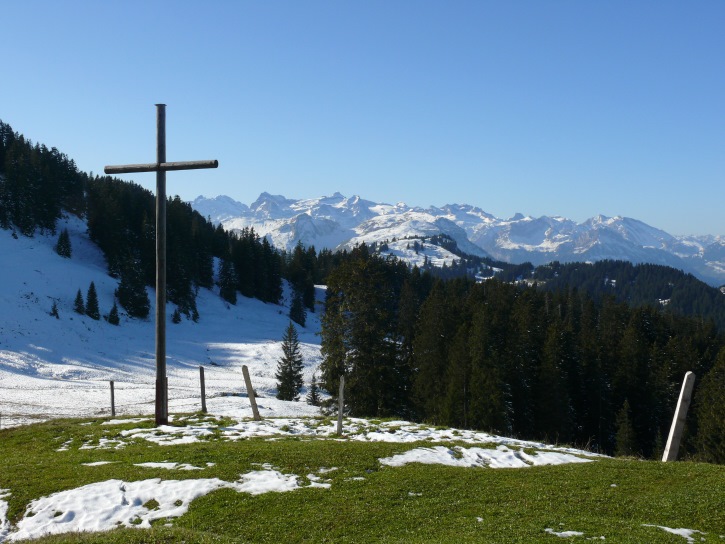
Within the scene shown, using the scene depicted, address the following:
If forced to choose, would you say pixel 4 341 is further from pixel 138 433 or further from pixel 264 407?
pixel 138 433

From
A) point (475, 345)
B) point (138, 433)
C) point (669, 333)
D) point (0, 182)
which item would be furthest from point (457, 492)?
point (0, 182)

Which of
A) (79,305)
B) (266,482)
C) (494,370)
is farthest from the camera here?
(79,305)

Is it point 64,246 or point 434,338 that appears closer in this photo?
point 434,338

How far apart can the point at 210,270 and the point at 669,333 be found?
84.0 metres

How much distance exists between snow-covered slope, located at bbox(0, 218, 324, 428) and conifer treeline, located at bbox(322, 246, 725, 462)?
7.07 metres

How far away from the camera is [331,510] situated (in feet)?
32.4

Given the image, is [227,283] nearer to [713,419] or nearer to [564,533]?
[713,419]

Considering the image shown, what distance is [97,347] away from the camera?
245 feet

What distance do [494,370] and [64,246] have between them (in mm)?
78087

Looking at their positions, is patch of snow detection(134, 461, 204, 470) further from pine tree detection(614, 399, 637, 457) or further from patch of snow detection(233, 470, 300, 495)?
pine tree detection(614, 399, 637, 457)

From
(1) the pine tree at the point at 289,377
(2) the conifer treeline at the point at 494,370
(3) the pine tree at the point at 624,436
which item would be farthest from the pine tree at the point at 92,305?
(3) the pine tree at the point at 624,436

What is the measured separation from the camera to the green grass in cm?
890

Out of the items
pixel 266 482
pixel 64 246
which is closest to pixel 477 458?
pixel 266 482

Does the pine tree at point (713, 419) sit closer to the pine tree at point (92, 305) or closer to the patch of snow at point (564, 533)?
the patch of snow at point (564, 533)
